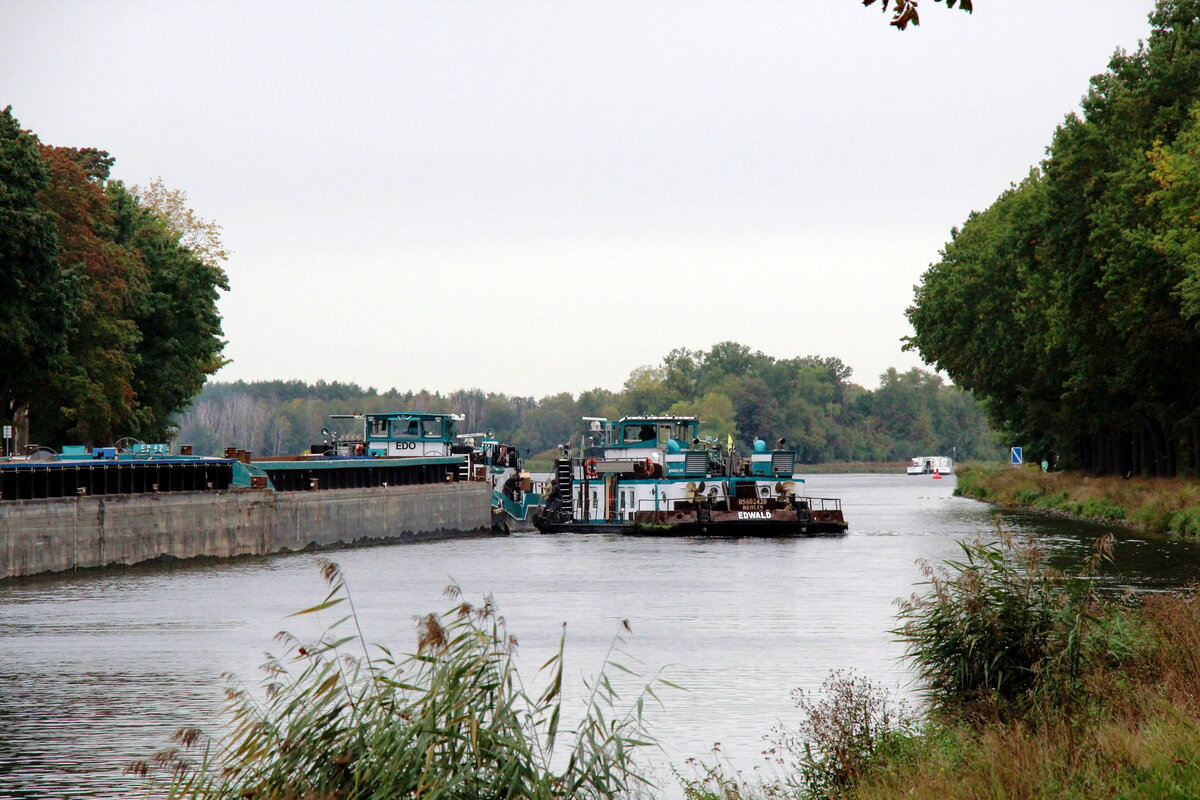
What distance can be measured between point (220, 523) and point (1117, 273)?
31.2 m

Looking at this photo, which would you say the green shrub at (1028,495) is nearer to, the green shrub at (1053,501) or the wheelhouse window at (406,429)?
the green shrub at (1053,501)

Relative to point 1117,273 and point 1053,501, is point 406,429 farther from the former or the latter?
point 1117,273

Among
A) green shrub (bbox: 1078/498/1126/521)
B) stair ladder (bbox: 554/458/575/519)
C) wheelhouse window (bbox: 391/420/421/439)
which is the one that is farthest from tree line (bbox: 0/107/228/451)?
green shrub (bbox: 1078/498/1126/521)

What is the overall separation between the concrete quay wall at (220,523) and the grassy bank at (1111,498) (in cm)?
2759

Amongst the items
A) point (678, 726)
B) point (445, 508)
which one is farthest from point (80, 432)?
point (678, 726)

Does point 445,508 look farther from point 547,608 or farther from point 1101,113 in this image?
point 547,608

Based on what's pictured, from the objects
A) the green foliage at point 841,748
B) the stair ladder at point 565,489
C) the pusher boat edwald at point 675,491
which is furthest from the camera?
the stair ladder at point 565,489

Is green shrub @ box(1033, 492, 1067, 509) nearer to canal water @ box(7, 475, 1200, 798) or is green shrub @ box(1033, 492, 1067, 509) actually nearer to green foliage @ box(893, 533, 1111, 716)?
canal water @ box(7, 475, 1200, 798)

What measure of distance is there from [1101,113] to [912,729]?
47.5 metres

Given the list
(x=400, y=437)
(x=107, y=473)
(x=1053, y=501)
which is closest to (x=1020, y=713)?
(x=107, y=473)

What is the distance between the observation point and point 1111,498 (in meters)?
68.6

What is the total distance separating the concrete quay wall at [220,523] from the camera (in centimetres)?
4578

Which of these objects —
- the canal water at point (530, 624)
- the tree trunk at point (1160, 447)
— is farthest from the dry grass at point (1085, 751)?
Answer: the tree trunk at point (1160, 447)

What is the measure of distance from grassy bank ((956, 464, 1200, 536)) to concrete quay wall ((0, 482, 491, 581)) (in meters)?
27.6
